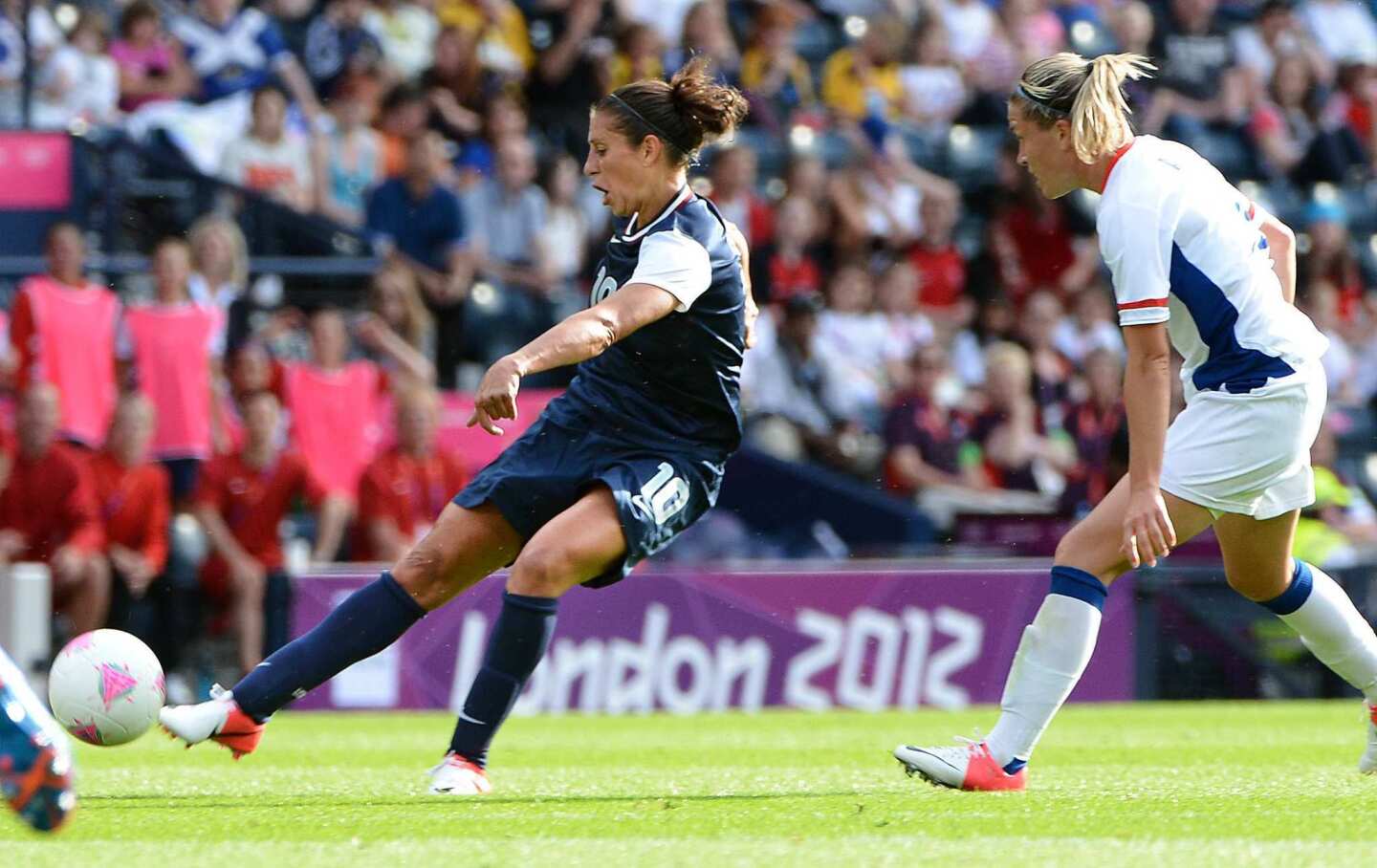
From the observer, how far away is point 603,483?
590 cm

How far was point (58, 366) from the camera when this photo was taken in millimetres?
11391

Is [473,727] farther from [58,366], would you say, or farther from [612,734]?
[58,366]

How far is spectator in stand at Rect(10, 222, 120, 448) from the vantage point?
11375mm

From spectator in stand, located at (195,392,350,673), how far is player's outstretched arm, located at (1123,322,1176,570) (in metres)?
6.74

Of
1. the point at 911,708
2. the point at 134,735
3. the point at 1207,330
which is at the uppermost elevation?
the point at 1207,330

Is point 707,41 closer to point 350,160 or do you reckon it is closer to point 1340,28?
point 350,160

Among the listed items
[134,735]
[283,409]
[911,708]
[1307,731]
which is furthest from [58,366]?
[1307,731]

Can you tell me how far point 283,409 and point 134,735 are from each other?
626cm

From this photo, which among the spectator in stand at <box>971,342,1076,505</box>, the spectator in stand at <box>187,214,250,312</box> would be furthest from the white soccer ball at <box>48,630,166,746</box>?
the spectator in stand at <box>971,342,1076,505</box>

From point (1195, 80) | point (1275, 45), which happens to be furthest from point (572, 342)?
point (1275, 45)

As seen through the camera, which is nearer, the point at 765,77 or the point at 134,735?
the point at 134,735

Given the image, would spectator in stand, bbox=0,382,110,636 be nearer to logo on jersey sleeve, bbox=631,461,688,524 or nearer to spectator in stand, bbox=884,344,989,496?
spectator in stand, bbox=884,344,989,496

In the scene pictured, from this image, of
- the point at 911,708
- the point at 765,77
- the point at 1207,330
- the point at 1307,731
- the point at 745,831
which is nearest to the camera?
the point at 745,831

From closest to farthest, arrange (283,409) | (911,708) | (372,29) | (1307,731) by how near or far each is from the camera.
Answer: (1307,731) < (911,708) < (283,409) < (372,29)
